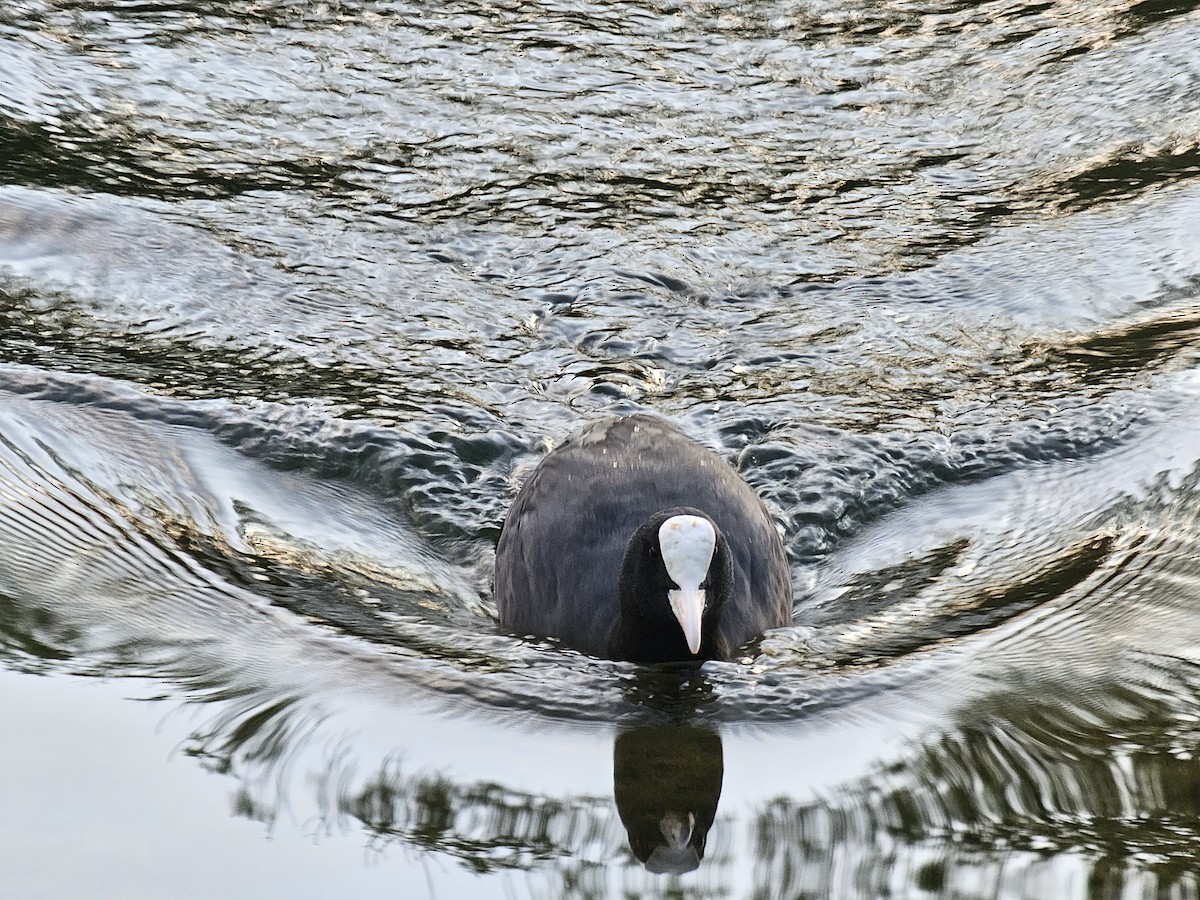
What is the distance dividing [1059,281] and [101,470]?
3.67 meters

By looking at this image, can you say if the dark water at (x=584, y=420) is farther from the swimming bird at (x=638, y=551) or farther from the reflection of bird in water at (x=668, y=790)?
the swimming bird at (x=638, y=551)

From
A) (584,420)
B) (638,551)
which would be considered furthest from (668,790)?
(584,420)

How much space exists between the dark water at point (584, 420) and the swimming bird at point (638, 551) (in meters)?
0.14

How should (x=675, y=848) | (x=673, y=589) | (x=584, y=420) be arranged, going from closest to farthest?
1. (x=675, y=848)
2. (x=673, y=589)
3. (x=584, y=420)

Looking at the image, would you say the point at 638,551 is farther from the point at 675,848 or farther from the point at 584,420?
the point at 584,420

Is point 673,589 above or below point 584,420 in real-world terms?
Answer: below

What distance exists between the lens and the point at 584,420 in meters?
5.55

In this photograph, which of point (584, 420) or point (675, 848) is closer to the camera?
point (675, 848)

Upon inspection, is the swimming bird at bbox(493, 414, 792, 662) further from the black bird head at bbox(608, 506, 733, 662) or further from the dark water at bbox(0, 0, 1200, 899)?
the dark water at bbox(0, 0, 1200, 899)

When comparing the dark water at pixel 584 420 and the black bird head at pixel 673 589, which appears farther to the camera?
the black bird head at pixel 673 589

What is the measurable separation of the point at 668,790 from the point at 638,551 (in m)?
0.85

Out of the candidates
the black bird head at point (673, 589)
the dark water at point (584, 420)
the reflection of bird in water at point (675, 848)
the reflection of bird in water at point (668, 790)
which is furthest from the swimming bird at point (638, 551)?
the reflection of bird in water at point (675, 848)

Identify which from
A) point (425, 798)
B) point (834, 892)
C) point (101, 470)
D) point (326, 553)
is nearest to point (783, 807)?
point (834, 892)

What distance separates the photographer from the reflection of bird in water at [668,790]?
2.96 metres
